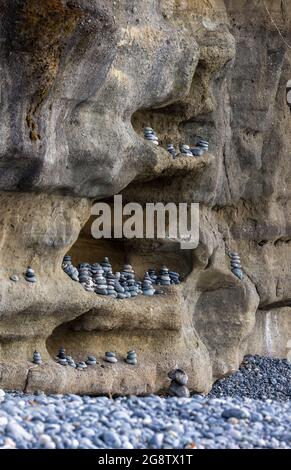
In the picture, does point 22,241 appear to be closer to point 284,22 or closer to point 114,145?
point 114,145

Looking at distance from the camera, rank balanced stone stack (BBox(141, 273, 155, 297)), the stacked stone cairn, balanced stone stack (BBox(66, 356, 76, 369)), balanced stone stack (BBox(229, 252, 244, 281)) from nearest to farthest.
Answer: balanced stone stack (BBox(66, 356, 76, 369)) → balanced stone stack (BBox(141, 273, 155, 297)) → the stacked stone cairn → balanced stone stack (BBox(229, 252, 244, 281))

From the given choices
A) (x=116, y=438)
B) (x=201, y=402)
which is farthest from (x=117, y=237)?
(x=116, y=438)

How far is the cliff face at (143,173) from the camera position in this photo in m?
8.79

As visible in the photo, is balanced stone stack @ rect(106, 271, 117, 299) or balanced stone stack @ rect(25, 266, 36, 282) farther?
balanced stone stack @ rect(106, 271, 117, 299)

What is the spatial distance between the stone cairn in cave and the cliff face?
15cm

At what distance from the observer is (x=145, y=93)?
10.3m

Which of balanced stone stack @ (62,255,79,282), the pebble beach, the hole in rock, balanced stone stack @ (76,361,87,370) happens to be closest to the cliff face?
the hole in rock

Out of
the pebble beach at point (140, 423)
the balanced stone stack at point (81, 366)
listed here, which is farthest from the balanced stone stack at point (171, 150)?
the pebble beach at point (140, 423)

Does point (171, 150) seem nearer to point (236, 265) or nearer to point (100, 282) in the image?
point (100, 282)

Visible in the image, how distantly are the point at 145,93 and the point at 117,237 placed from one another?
5.75 feet

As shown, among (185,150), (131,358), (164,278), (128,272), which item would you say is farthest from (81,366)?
(185,150)

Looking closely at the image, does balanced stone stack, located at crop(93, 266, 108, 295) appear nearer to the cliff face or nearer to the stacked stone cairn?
the cliff face

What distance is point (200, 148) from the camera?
1155cm

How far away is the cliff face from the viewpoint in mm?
8789
